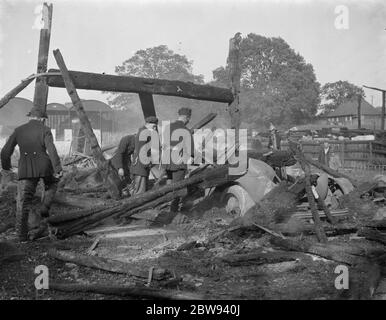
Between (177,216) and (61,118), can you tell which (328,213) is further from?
(61,118)

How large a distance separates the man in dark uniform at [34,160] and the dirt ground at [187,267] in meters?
0.62

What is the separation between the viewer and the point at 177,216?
6945mm

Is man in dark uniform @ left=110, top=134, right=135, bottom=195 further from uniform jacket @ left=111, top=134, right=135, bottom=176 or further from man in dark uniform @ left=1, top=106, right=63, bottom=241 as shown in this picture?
man in dark uniform @ left=1, top=106, right=63, bottom=241

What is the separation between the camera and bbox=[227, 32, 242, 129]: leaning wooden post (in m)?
8.46

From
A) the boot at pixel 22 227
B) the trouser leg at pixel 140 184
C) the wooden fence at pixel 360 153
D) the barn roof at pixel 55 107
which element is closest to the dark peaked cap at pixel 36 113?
the boot at pixel 22 227

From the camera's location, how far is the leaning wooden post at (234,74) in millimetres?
8461

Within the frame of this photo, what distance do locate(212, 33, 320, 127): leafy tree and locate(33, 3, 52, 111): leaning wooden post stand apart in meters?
39.4

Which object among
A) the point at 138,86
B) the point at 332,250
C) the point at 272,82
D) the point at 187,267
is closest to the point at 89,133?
the point at 138,86

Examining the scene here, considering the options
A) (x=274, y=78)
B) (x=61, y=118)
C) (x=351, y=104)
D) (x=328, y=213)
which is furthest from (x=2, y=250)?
(x=351, y=104)

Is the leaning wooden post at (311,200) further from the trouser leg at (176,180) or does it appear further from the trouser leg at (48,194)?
the trouser leg at (48,194)

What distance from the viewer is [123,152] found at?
800 centimetres

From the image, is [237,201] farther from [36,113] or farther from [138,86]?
[36,113]

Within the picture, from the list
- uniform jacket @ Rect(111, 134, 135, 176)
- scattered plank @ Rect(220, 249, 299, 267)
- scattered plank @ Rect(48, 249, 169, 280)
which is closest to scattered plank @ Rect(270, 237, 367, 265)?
scattered plank @ Rect(220, 249, 299, 267)
